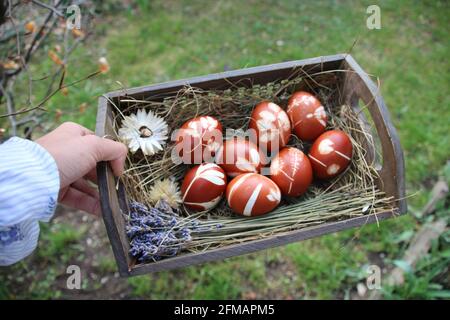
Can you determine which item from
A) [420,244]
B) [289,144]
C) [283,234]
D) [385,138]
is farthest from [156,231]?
[420,244]

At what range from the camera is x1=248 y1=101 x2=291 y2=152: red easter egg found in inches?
62.6

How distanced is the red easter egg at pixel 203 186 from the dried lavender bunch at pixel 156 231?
Result: 0.08m

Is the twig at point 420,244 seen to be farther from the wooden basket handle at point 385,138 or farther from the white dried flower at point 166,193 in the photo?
the white dried flower at point 166,193

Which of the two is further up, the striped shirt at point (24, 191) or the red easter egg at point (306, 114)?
the red easter egg at point (306, 114)

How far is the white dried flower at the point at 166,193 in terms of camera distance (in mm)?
1504

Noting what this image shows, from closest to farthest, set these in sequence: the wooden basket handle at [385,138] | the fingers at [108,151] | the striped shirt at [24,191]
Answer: the striped shirt at [24,191] → the fingers at [108,151] → the wooden basket handle at [385,138]

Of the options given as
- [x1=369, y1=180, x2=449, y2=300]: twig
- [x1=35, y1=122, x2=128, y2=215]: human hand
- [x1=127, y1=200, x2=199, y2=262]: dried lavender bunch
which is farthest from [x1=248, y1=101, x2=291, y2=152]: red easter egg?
[x1=369, y1=180, x2=449, y2=300]: twig

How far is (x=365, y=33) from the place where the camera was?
3.39m

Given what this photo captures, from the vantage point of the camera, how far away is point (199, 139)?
5.05 ft

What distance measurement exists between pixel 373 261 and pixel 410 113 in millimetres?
1186

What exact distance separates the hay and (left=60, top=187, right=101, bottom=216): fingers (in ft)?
0.65

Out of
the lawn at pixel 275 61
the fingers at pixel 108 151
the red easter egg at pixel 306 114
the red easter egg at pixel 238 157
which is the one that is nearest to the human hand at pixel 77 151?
the fingers at pixel 108 151

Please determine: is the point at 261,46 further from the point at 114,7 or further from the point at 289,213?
the point at 289,213

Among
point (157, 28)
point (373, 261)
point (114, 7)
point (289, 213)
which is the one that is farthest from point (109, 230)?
point (114, 7)
